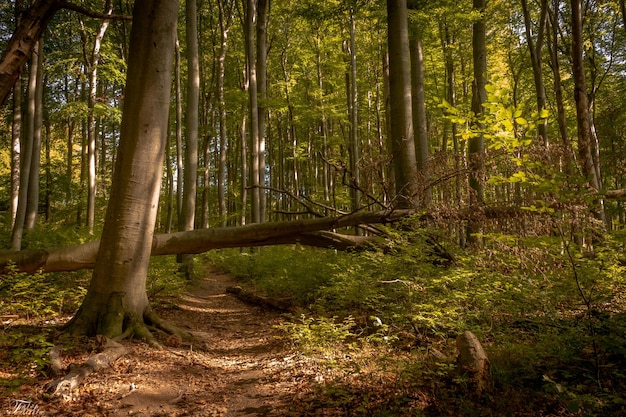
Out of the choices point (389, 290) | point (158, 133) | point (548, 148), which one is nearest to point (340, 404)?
point (389, 290)

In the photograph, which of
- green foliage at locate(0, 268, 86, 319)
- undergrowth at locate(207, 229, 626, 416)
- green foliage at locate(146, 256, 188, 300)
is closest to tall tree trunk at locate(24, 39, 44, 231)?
green foliage at locate(0, 268, 86, 319)

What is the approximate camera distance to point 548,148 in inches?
163

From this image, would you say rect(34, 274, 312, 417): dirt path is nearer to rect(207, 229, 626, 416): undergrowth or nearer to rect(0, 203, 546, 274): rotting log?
rect(207, 229, 626, 416): undergrowth

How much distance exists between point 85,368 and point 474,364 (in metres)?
3.88

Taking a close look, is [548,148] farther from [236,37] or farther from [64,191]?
[64,191]

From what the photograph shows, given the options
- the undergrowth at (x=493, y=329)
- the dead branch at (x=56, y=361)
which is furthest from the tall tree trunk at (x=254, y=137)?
the dead branch at (x=56, y=361)

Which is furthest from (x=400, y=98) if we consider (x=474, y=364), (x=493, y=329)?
(x=474, y=364)

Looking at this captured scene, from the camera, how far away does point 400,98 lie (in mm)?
7457

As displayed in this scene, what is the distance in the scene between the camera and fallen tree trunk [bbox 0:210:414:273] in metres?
6.72

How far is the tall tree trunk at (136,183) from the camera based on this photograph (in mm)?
5047

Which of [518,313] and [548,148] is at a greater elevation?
[548,148]

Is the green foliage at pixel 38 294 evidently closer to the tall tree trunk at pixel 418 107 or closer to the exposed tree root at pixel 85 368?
the exposed tree root at pixel 85 368

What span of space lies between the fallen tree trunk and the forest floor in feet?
6.43

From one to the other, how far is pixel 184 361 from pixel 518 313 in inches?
178
